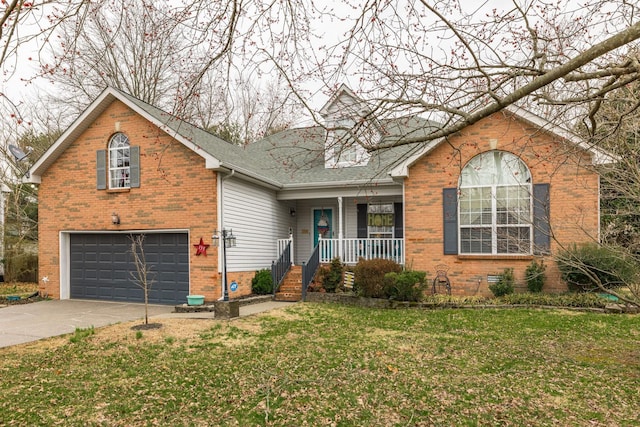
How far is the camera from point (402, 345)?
7355 millimetres

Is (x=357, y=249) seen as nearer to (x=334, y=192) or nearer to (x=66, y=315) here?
(x=334, y=192)

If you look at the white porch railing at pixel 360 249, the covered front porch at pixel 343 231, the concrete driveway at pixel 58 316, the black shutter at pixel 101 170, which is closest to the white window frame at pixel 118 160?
the black shutter at pixel 101 170

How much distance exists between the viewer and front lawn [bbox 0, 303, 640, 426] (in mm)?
4539

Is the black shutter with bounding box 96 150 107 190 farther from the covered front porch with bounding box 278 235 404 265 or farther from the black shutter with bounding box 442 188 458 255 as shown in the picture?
the black shutter with bounding box 442 188 458 255

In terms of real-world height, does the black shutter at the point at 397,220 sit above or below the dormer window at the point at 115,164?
below

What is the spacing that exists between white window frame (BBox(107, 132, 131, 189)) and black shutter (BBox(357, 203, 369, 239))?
7939 millimetres

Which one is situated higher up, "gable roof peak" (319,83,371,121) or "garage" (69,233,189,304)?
"gable roof peak" (319,83,371,121)

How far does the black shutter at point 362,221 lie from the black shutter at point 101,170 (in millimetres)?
8552

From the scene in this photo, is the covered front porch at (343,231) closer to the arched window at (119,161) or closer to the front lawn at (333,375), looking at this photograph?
the front lawn at (333,375)

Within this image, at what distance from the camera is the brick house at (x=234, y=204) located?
1169 centimetres

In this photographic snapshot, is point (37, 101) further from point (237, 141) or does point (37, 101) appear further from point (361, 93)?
point (361, 93)

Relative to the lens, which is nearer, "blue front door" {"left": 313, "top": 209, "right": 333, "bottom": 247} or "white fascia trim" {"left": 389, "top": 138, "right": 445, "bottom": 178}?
"white fascia trim" {"left": 389, "top": 138, "right": 445, "bottom": 178}

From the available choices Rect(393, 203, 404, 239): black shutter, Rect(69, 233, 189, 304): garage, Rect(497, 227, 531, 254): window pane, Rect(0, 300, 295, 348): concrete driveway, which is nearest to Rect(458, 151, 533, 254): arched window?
Rect(497, 227, 531, 254): window pane

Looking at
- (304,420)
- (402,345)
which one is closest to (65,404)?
(304,420)
